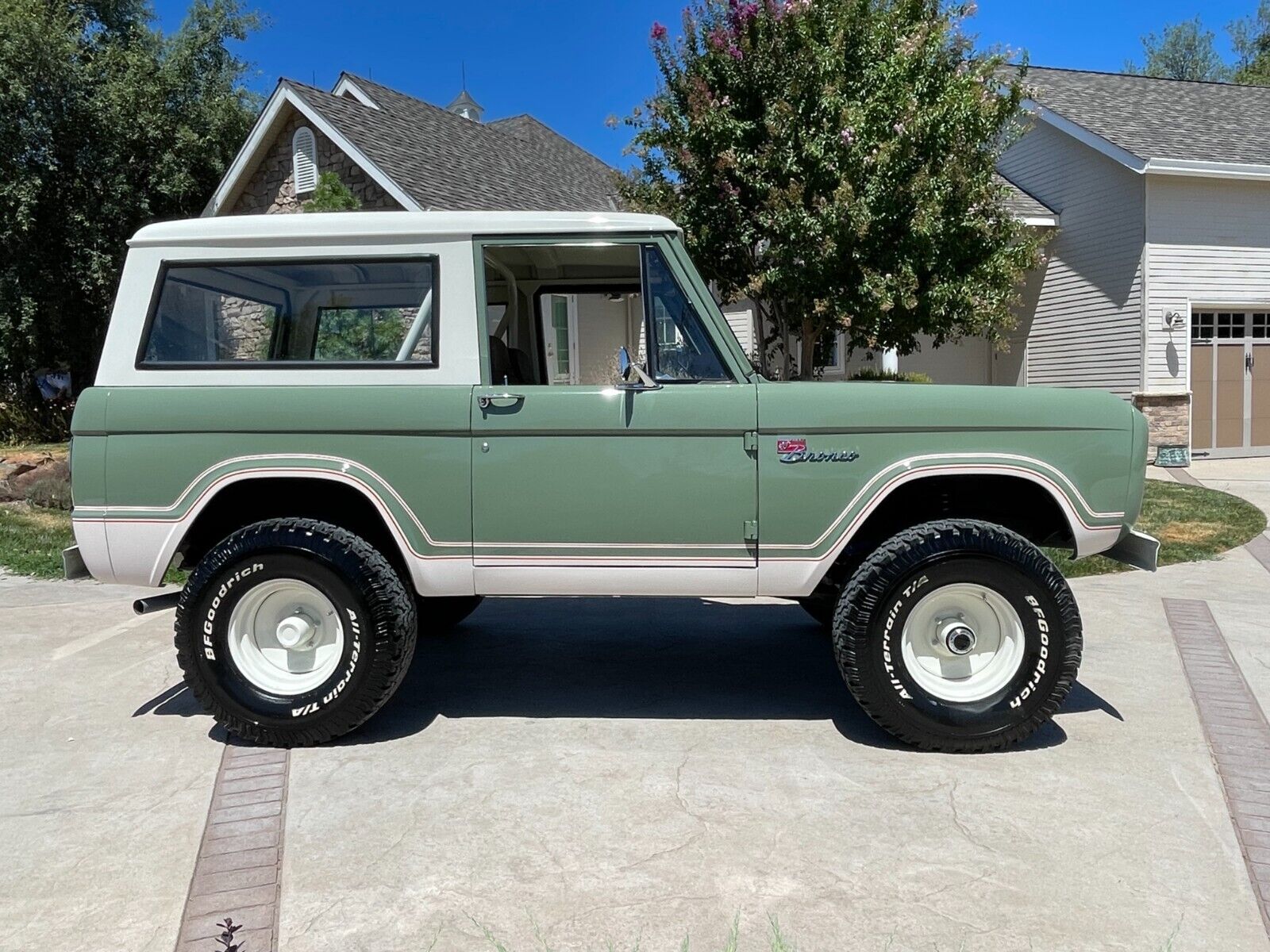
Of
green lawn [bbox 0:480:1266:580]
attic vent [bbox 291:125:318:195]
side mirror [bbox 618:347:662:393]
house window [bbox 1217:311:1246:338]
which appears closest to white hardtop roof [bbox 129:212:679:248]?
side mirror [bbox 618:347:662:393]

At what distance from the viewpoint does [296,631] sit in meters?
3.94

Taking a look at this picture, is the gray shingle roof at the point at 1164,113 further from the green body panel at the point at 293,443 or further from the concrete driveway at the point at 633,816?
the green body panel at the point at 293,443

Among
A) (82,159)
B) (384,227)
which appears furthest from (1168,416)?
(82,159)

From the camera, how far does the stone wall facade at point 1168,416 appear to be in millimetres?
14648

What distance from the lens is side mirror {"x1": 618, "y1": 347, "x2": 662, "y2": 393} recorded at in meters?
3.71

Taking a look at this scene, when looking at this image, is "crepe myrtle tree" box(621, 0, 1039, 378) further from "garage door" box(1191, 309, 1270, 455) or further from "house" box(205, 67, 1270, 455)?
"garage door" box(1191, 309, 1270, 455)

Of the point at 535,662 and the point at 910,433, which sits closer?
the point at 910,433

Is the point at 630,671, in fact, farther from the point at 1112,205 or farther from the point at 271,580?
the point at 1112,205

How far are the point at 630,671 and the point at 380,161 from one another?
1152 centimetres

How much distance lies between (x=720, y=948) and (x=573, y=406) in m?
2.02

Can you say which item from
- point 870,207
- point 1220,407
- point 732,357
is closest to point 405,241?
point 732,357

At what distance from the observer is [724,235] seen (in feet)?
38.0

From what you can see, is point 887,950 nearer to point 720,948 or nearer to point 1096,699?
point 720,948

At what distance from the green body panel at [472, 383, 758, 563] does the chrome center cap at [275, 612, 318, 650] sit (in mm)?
878
